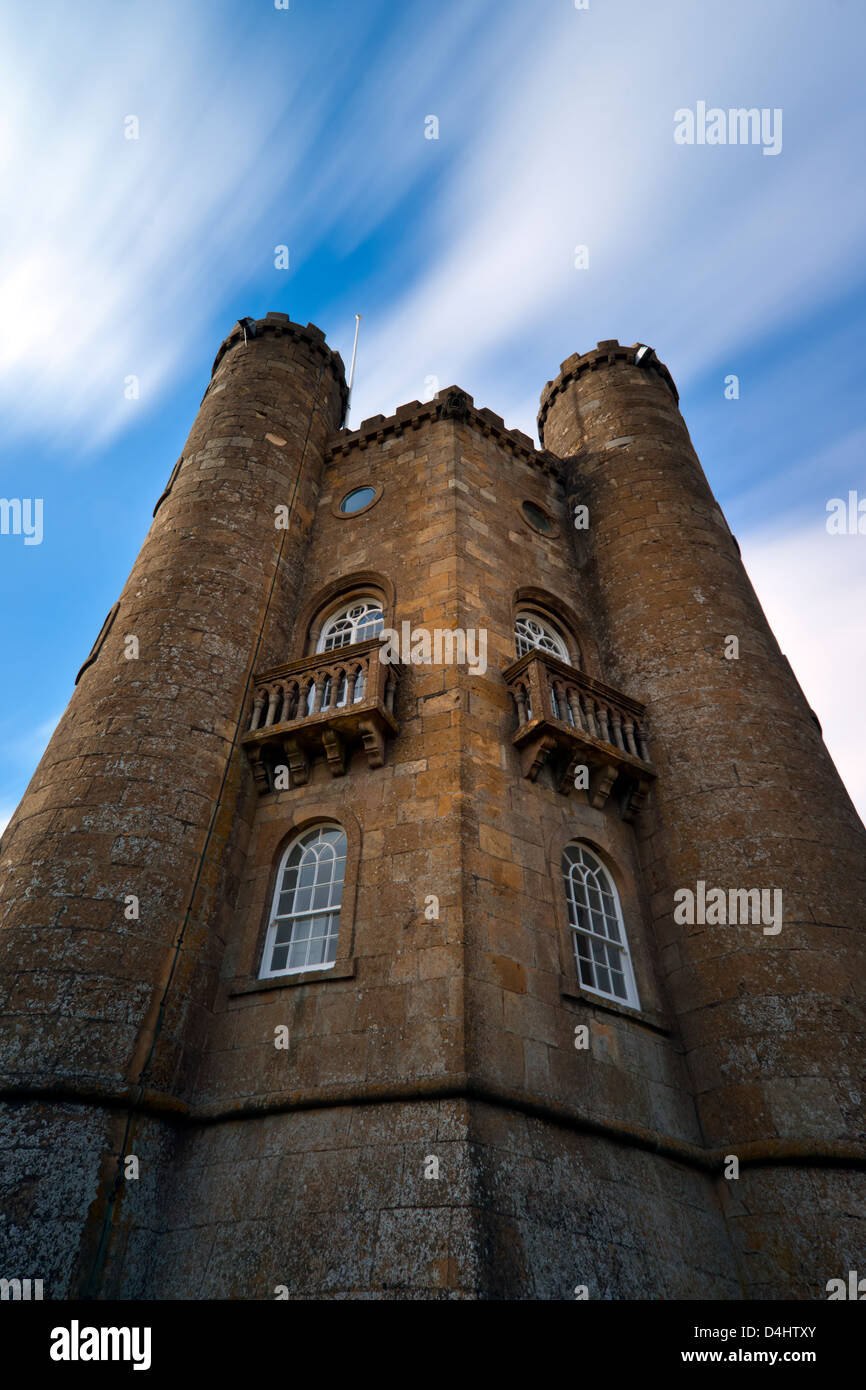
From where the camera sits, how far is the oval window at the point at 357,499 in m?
15.4

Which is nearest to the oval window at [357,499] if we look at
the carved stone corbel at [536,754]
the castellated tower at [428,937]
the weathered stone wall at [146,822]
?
the weathered stone wall at [146,822]

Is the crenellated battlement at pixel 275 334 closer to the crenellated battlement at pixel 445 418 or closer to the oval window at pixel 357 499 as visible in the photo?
the crenellated battlement at pixel 445 418

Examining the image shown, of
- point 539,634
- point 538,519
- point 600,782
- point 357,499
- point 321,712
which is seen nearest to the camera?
point 321,712

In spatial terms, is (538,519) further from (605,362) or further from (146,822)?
(146,822)

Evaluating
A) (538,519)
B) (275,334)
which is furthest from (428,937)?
(275,334)

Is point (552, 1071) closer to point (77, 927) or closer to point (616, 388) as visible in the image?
point (77, 927)

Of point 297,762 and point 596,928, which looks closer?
point 596,928

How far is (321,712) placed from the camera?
10.5m

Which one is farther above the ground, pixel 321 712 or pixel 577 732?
pixel 321 712

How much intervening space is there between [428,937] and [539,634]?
268 inches

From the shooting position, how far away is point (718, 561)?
1402cm

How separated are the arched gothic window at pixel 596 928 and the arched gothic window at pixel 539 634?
3971mm
